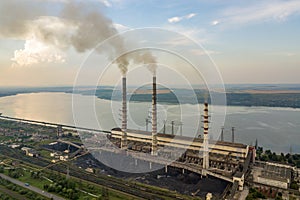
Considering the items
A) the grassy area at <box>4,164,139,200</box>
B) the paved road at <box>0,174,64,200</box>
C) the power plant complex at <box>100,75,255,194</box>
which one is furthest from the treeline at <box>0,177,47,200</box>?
the power plant complex at <box>100,75,255,194</box>

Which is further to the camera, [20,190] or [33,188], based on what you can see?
[33,188]

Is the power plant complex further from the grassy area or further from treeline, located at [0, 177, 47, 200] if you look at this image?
treeline, located at [0, 177, 47, 200]

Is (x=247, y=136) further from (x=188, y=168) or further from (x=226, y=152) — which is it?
(x=188, y=168)

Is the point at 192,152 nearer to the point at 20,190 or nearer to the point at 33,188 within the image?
the point at 33,188

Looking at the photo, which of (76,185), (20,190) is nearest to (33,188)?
(20,190)

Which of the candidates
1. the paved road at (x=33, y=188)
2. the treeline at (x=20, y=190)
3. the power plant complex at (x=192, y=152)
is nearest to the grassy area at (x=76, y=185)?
the paved road at (x=33, y=188)

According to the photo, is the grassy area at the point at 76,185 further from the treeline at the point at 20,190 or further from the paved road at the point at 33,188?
the treeline at the point at 20,190

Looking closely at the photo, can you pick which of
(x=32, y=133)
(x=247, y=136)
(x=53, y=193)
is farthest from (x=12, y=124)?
(x=247, y=136)

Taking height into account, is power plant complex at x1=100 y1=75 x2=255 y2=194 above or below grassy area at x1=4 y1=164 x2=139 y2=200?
above

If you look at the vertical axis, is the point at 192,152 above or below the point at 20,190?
above

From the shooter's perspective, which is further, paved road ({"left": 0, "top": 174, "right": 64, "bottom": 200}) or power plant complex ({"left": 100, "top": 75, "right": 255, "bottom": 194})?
power plant complex ({"left": 100, "top": 75, "right": 255, "bottom": 194})

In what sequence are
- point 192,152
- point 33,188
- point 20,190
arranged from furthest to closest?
point 192,152 < point 33,188 < point 20,190

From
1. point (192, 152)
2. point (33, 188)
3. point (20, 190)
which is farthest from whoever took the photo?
point (192, 152)
